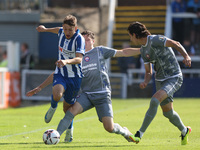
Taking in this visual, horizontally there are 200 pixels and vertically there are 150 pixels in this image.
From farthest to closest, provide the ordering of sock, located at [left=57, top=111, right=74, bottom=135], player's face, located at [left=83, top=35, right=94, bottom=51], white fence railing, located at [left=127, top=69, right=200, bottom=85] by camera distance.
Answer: white fence railing, located at [left=127, top=69, right=200, bottom=85] < player's face, located at [left=83, top=35, right=94, bottom=51] < sock, located at [left=57, top=111, right=74, bottom=135]

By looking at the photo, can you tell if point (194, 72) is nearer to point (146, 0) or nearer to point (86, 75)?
point (146, 0)

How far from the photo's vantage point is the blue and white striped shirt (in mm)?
8370

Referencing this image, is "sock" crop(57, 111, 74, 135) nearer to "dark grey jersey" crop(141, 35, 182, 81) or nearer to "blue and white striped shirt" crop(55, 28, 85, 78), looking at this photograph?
"blue and white striped shirt" crop(55, 28, 85, 78)

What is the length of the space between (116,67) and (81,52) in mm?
15974

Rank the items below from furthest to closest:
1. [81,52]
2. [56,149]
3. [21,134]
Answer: [21,134]
[81,52]
[56,149]

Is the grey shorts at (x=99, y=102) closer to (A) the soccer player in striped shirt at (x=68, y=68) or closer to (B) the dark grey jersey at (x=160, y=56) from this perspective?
(A) the soccer player in striped shirt at (x=68, y=68)

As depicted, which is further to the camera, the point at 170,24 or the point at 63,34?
the point at 170,24

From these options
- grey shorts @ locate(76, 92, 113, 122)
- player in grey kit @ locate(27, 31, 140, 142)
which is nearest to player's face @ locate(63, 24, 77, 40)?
player in grey kit @ locate(27, 31, 140, 142)

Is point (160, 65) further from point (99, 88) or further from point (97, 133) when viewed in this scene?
point (97, 133)

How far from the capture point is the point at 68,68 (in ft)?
28.8

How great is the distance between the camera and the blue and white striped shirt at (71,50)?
8370 mm

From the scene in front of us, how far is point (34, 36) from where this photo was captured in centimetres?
2608

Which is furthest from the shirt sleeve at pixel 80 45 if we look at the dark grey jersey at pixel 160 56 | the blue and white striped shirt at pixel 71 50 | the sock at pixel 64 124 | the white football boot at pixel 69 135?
the white football boot at pixel 69 135

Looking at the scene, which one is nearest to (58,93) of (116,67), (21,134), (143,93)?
(21,134)
